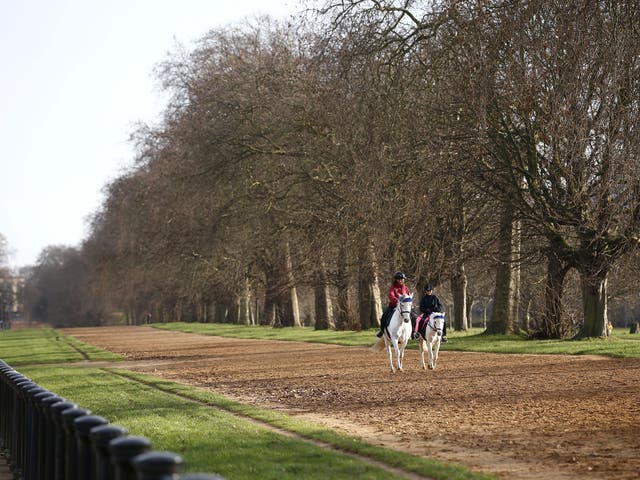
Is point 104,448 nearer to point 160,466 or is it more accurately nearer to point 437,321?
point 160,466

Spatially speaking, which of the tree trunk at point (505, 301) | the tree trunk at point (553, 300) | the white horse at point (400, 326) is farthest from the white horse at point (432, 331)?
the tree trunk at point (505, 301)

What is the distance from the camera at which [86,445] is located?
6.70m

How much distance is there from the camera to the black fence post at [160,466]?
4.57 meters

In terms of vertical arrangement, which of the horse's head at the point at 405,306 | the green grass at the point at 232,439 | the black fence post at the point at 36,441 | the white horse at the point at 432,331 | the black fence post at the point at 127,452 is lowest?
the green grass at the point at 232,439

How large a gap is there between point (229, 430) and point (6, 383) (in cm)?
327

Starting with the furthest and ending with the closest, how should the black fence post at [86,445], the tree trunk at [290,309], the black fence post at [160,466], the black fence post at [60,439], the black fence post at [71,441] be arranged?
the tree trunk at [290,309] < the black fence post at [60,439] < the black fence post at [71,441] < the black fence post at [86,445] < the black fence post at [160,466]

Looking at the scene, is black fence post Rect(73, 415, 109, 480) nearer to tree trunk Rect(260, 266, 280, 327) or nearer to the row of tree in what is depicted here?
the row of tree

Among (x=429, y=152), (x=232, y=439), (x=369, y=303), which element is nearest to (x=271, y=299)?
(x=369, y=303)

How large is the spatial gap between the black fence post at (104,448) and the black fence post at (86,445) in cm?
61

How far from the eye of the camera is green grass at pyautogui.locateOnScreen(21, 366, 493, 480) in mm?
11594

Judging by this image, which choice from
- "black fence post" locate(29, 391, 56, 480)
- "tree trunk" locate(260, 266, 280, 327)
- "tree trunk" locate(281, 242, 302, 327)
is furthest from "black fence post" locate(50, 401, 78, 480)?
"tree trunk" locate(281, 242, 302, 327)

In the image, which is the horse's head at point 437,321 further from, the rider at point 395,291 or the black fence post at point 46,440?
the black fence post at point 46,440

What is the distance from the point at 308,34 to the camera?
4197 cm

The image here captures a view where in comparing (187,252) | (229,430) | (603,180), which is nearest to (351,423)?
(229,430)
